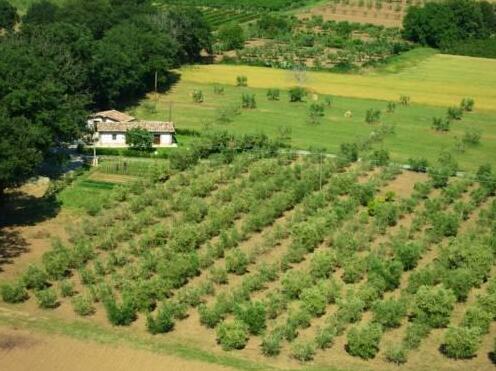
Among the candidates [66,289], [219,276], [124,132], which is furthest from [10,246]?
[124,132]

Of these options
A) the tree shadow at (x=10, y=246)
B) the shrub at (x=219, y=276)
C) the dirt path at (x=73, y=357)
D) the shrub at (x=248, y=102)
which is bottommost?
the dirt path at (x=73, y=357)

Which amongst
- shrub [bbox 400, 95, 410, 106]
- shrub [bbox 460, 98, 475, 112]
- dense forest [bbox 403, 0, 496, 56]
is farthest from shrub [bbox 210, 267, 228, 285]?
dense forest [bbox 403, 0, 496, 56]

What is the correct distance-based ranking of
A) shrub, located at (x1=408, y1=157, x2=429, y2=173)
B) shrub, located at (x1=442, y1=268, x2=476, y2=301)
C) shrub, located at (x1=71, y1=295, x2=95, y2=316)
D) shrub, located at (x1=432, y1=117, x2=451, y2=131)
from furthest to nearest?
shrub, located at (x1=432, y1=117, x2=451, y2=131) < shrub, located at (x1=408, y1=157, x2=429, y2=173) < shrub, located at (x1=442, y1=268, x2=476, y2=301) < shrub, located at (x1=71, y1=295, x2=95, y2=316)

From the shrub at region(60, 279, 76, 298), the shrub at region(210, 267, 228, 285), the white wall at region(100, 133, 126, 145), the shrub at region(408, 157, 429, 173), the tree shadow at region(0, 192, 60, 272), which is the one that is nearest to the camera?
the shrub at region(60, 279, 76, 298)

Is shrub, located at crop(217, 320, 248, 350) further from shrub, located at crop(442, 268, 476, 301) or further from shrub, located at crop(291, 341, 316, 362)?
shrub, located at crop(442, 268, 476, 301)

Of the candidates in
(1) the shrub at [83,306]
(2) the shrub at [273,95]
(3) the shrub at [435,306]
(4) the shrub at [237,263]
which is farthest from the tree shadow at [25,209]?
(2) the shrub at [273,95]

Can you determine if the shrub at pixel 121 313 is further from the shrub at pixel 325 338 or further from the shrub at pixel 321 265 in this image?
the shrub at pixel 321 265

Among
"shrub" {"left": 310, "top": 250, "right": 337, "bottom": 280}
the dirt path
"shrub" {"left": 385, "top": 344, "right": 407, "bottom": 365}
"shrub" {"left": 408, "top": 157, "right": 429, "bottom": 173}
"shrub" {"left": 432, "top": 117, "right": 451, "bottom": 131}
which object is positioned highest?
"shrub" {"left": 432, "top": 117, "right": 451, "bottom": 131}
